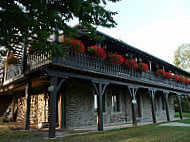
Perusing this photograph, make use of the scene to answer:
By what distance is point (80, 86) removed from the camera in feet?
33.7

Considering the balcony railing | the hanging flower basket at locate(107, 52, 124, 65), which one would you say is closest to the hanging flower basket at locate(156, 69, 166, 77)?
the balcony railing

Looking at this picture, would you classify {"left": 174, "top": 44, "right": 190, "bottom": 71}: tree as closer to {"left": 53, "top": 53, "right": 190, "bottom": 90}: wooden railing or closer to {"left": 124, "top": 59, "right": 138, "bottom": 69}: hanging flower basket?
{"left": 53, "top": 53, "right": 190, "bottom": 90}: wooden railing

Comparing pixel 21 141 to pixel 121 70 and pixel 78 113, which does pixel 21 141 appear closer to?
pixel 78 113

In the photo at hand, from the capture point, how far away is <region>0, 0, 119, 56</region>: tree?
4082mm

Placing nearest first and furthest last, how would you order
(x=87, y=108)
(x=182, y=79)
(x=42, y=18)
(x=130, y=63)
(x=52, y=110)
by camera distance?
(x=42, y=18)
(x=52, y=110)
(x=87, y=108)
(x=130, y=63)
(x=182, y=79)

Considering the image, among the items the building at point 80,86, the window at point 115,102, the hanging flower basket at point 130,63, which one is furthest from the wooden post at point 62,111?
the hanging flower basket at point 130,63

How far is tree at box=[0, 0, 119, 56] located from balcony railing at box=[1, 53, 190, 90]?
4.27ft

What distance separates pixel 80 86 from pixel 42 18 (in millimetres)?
6388

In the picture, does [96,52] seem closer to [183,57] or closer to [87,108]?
[87,108]

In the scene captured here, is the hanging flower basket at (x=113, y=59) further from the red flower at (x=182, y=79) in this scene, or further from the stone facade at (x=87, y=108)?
the red flower at (x=182, y=79)

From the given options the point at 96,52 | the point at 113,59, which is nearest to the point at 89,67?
the point at 96,52

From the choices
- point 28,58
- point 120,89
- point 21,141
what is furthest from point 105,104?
point 21,141

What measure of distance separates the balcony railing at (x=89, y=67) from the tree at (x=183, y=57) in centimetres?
2654

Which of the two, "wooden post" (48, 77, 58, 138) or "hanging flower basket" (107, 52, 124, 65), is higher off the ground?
"hanging flower basket" (107, 52, 124, 65)
